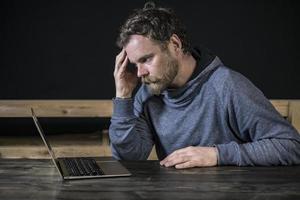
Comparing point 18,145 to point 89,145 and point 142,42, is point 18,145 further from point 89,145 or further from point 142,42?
point 142,42

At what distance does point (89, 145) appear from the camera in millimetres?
2678

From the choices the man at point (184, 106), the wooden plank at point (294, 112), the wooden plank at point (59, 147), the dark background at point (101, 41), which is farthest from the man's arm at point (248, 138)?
the dark background at point (101, 41)

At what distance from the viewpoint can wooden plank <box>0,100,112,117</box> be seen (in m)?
2.60

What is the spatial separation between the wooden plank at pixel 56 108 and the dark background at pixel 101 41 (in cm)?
38

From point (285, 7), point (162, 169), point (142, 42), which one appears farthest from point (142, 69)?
point (285, 7)

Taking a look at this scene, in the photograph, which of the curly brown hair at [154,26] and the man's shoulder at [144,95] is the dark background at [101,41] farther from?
the curly brown hair at [154,26]

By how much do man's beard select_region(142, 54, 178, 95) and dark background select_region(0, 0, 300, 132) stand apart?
1.29 metres

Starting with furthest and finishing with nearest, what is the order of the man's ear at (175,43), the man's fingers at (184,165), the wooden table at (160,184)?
→ 1. the man's ear at (175,43)
2. the man's fingers at (184,165)
3. the wooden table at (160,184)

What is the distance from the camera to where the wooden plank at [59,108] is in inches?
102

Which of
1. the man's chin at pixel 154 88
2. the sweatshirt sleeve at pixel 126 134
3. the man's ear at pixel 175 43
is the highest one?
the man's ear at pixel 175 43

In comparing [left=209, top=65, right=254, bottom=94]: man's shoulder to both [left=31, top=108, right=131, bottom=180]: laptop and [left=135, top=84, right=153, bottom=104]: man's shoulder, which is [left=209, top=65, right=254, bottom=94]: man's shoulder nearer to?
[left=135, top=84, right=153, bottom=104]: man's shoulder

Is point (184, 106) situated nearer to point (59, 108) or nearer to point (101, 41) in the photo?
point (59, 108)

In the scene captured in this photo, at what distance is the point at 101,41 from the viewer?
3.02 m

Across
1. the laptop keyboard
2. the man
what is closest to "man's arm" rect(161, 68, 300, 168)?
the man
